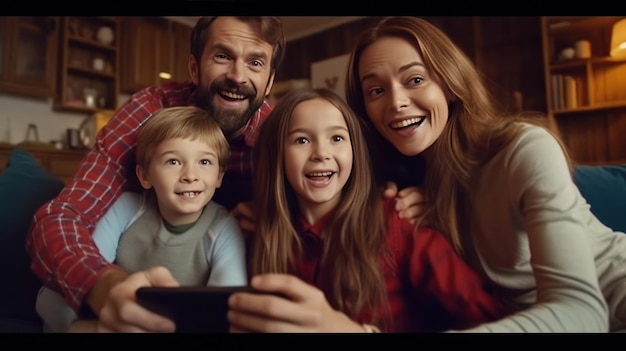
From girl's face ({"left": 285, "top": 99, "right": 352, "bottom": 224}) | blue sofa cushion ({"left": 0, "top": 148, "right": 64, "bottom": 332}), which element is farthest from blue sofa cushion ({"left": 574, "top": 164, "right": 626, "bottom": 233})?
blue sofa cushion ({"left": 0, "top": 148, "right": 64, "bottom": 332})

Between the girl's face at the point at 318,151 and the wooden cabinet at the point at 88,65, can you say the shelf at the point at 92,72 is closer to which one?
the wooden cabinet at the point at 88,65

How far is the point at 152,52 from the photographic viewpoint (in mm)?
783

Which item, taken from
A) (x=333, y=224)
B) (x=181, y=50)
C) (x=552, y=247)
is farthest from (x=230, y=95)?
(x=552, y=247)

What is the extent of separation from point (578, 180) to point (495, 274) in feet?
1.05

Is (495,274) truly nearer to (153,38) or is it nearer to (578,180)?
(578,180)

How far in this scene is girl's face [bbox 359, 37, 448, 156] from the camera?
67cm

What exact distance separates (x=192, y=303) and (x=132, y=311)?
8 cm

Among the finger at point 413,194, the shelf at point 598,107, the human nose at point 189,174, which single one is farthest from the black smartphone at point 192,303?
the shelf at point 598,107

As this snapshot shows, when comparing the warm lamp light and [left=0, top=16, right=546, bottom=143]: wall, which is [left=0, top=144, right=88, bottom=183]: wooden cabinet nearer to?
[left=0, top=16, right=546, bottom=143]: wall

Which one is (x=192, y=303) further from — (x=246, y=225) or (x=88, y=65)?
(x=88, y=65)

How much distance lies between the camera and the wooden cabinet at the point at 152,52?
2.45 ft

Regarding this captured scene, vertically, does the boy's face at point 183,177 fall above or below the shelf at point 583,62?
below

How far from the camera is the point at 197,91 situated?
715mm
